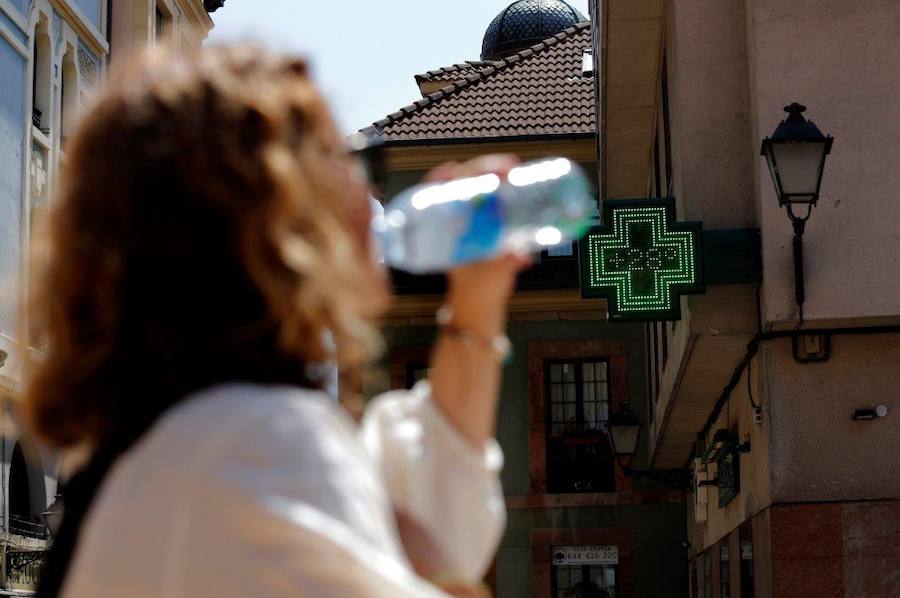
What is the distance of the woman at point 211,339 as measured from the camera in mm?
1499

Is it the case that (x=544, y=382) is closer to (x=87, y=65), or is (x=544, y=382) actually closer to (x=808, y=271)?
(x=87, y=65)

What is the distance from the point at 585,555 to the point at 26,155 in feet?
42.2

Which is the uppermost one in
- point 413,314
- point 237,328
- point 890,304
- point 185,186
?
point 413,314

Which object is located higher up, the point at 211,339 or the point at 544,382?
the point at 544,382

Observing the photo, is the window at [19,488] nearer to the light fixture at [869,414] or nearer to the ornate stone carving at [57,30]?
the ornate stone carving at [57,30]

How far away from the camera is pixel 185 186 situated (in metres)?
1.64

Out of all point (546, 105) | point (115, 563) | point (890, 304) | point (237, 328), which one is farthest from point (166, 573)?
point (546, 105)

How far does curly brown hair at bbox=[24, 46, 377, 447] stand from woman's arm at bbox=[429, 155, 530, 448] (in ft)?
0.87

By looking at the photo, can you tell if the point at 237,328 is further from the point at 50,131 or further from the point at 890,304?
the point at 50,131

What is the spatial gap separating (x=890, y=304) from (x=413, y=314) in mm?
24785

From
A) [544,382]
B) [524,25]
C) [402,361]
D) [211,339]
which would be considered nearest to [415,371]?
[402,361]

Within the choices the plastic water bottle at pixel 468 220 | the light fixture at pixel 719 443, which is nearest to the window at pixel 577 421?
the light fixture at pixel 719 443

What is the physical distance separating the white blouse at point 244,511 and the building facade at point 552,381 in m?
28.4

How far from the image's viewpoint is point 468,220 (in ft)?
6.19
